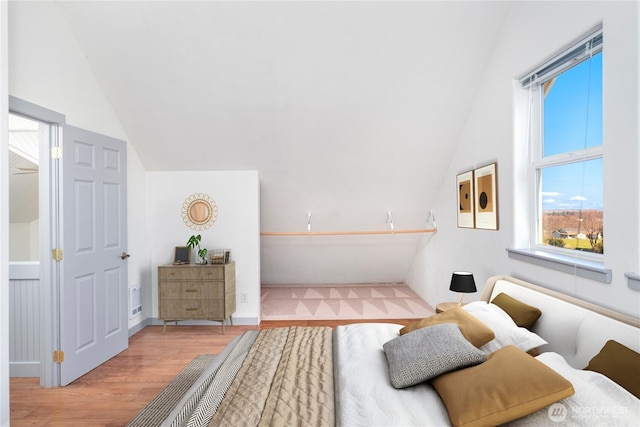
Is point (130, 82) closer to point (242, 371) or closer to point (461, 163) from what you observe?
point (242, 371)

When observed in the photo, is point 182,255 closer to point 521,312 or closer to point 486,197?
point 486,197

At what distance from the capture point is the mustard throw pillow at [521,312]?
1.91m

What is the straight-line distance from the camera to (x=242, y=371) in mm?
1667

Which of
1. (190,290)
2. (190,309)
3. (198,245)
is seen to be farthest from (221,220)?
(190,309)

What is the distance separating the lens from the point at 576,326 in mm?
1675

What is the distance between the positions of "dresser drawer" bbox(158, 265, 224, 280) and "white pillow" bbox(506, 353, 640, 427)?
3147 mm

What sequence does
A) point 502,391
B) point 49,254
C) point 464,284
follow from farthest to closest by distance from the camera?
point 464,284, point 49,254, point 502,391

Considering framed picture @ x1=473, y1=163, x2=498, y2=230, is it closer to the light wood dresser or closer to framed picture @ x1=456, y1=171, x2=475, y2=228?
framed picture @ x1=456, y1=171, x2=475, y2=228

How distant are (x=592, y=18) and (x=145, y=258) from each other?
14.4 ft

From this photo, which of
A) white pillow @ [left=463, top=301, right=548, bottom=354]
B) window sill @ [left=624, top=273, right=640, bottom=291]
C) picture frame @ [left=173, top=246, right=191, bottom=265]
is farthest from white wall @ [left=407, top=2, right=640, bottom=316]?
picture frame @ [left=173, top=246, right=191, bottom=265]

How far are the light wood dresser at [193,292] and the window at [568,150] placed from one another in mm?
3001

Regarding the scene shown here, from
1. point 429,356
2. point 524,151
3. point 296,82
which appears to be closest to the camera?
point 429,356

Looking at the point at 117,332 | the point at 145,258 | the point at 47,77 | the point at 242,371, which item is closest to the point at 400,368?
the point at 242,371

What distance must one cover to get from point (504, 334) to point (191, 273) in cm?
312
